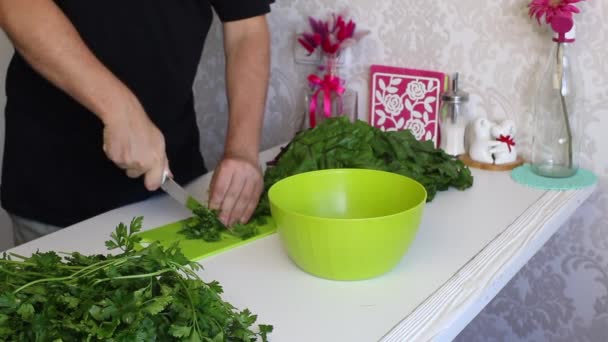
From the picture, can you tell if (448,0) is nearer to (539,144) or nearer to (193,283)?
(539,144)

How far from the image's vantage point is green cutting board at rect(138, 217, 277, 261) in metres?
0.94

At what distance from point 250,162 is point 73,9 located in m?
0.37

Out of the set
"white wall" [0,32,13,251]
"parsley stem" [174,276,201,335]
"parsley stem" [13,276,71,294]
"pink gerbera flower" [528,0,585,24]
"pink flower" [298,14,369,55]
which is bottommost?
"white wall" [0,32,13,251]

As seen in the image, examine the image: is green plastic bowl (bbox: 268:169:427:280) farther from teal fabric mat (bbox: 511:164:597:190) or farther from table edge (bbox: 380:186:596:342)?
teal fabric mat (bbox: 511:164:597:190)

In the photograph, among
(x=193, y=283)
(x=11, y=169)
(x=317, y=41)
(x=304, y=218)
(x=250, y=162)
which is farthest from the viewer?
(x=317, y=41)

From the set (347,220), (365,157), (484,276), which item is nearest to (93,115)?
(365,157)

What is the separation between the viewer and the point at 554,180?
1183 mm

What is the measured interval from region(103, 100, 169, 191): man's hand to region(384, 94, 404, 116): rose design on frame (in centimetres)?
62

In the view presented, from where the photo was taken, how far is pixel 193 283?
67 cm

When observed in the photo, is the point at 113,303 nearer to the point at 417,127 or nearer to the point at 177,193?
the point at 177,193

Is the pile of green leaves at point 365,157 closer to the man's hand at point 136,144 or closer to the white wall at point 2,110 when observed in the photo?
the man's hand at point 136,144

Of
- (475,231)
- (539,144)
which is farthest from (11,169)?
(539,144)

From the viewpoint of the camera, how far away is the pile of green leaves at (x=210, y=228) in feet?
3.23

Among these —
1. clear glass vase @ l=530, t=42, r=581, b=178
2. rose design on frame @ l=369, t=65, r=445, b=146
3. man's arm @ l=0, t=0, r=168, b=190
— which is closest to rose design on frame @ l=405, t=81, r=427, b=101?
rose design on frame @ l=369, t=65, r=445, b=146
